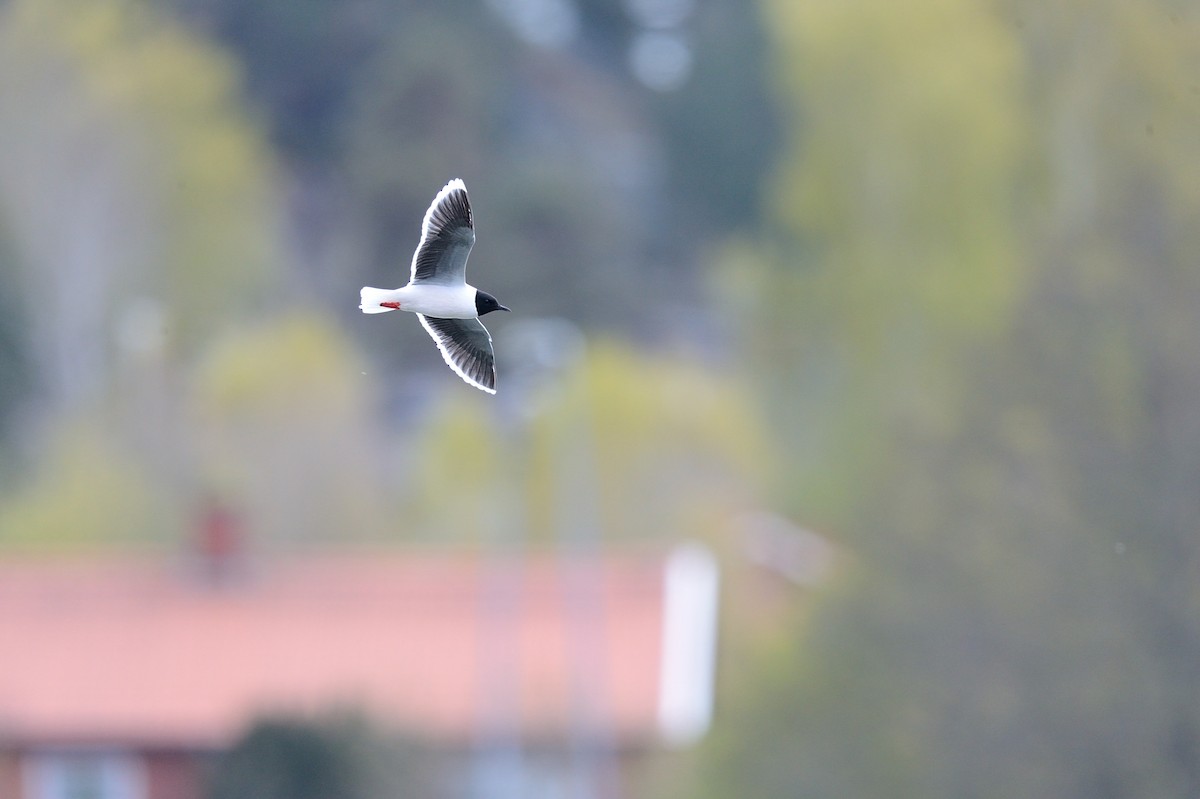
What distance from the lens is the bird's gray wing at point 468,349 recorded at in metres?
4.73

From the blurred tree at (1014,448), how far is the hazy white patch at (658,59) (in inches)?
561

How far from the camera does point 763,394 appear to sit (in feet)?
62.0

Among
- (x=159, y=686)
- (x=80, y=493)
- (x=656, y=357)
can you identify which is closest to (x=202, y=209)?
(x=80, y=493)

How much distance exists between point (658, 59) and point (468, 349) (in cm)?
2628

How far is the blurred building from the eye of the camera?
1143 centimetres

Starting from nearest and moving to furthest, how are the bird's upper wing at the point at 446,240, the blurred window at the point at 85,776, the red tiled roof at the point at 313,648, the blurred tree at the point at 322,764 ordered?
the bird's upper wing at the point at 446,240, the blurred tree at the point at 322,764, the blurred window at the point at 85,776, the red tiled roof at the point at 313,648

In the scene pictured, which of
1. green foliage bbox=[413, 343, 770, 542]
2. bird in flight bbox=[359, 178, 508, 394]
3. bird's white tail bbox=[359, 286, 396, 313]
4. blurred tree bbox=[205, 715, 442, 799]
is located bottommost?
bird's white tail bbox=[359, 286, 396, 313]

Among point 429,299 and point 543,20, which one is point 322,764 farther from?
point 543,20

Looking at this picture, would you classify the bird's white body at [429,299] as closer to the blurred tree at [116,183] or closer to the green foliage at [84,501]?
the blurred tree at [116,183]

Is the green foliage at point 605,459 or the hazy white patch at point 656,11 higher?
the hazy white patch at point 656,11

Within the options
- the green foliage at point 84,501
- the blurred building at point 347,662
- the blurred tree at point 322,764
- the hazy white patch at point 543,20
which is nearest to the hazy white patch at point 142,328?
the green foliage at point 84,501

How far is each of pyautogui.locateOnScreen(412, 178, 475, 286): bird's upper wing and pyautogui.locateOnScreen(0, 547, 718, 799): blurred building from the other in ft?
22.9

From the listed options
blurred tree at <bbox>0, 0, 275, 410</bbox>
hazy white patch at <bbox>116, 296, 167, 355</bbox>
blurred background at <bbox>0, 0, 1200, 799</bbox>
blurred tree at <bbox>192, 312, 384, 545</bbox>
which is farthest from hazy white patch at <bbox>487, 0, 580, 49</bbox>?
hazy white patch at <bbox>116, 296, 167, 355</bbox>

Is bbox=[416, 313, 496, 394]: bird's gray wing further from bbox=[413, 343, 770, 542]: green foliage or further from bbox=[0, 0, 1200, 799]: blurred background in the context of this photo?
bbox=[413, 343, 770, 542]: green foliage
